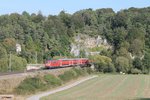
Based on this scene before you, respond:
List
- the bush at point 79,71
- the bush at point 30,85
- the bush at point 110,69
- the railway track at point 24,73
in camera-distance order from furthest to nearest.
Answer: the bush at point 110,69 < the bush at point 79,71 < the railway track at point 24,73 < the bush at point 30,85

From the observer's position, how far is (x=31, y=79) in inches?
3022

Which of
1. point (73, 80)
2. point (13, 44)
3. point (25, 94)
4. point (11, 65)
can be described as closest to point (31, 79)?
point (25, 94)

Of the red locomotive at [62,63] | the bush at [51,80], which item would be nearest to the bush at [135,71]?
the red locomotive at [62,63]

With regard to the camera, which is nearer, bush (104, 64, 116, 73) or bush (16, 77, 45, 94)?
bush (16, 77, 45, 94)

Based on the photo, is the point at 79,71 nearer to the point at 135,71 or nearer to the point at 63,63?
the point at 63,63

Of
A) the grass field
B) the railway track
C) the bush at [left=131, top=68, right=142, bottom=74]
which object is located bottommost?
the grass field

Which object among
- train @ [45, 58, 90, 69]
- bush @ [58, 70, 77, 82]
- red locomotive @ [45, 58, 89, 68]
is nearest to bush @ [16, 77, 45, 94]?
bush @ [58, 70, 77, 82]

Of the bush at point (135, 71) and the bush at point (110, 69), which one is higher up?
the bush at point (110, 69)

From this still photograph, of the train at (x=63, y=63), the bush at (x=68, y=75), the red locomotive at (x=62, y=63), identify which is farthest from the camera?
the red locomotive at (x=62, y=63)

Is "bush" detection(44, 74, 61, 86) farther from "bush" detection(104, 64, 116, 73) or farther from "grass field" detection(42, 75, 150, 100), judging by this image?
"bush" detection(104, 64, 116, 73)

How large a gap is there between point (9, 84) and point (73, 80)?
39559mm

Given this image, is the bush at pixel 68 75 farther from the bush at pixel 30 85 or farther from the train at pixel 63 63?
the bush at pixel 30 85

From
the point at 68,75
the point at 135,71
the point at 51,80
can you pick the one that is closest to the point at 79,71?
the point at 68,75

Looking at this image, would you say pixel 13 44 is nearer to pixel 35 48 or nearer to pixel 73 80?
pixel 35 48
